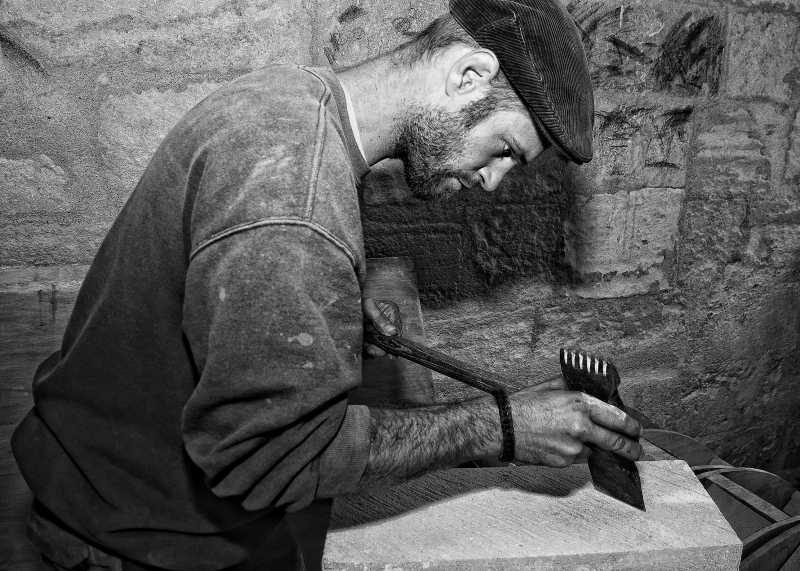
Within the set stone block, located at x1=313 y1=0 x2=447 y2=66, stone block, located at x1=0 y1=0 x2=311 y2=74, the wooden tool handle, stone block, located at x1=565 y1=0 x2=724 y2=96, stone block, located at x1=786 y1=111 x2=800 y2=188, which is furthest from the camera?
stone block, located at x1=786 y1=111 x2=800 y2=188

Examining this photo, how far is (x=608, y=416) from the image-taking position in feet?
4.21

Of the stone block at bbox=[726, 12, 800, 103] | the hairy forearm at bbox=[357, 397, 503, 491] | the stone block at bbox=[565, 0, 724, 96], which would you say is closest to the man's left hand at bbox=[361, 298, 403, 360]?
the hairy forearm at bbox=[357, 397, 503, 491]

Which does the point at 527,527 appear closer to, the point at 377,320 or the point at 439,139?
the point at 377,320

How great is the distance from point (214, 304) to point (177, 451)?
0.39 metres

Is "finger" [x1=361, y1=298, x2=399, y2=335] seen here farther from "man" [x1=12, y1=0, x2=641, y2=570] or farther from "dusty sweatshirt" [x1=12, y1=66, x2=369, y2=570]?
"dusty sweatshirt" [x1=12, y1=66, x2=369, y2=570]

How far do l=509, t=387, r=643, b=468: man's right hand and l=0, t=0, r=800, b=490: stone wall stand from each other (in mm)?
958

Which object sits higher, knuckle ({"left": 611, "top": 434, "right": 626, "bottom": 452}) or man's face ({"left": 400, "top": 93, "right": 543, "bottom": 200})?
man's face ({"left": 400, "top": 93, "right": 543, "bottom": 200})

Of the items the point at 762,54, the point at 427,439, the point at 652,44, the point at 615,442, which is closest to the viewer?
the point at 427,439

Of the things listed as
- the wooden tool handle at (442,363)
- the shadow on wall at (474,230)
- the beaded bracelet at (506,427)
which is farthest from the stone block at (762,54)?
the beaded bracelet at (506,427)

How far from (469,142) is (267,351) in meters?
0.66

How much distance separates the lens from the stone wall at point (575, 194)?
183 cm

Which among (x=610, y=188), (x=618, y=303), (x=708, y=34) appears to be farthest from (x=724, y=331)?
(x=708, y=34)

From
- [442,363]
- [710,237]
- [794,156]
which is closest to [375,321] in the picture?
[442,363]

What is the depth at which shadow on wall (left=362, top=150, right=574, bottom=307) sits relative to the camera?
6.86 feet
